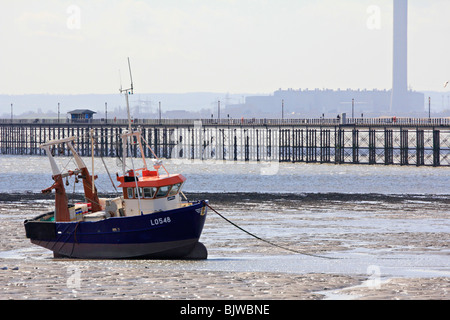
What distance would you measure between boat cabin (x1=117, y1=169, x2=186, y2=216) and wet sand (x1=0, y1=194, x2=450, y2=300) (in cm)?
261

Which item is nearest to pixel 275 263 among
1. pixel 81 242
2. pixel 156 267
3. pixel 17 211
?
pixel 156 267

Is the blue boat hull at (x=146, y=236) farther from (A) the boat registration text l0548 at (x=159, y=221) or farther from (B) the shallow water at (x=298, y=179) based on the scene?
(B) the shallow water at (x=298, y=179)

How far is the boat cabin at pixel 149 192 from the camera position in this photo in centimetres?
3316

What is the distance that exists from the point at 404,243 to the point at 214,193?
31.1 m

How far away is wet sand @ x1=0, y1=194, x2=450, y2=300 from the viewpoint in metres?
23.1

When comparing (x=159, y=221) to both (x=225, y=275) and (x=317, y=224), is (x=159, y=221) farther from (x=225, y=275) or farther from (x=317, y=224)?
(x=317, y=224)

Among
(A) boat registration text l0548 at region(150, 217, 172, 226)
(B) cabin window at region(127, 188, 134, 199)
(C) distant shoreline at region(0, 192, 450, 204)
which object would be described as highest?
(B) cabin window at region(127, 188, 134, 199)

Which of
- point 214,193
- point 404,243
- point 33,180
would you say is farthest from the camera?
point 33,180

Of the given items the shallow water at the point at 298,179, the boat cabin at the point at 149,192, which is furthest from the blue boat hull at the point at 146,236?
the shallow water at the point at 298,179

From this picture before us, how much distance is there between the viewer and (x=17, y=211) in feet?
168

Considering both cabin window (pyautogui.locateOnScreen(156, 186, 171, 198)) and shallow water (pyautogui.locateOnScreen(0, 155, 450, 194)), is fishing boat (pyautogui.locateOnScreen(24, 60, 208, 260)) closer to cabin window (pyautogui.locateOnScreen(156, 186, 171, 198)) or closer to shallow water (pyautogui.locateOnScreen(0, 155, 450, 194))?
cabin window (pyautogui.locateOnScreen(156, 186, 171, 198))

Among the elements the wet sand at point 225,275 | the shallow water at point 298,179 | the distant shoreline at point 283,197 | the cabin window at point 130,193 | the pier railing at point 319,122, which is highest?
the pier railing at point 319,122

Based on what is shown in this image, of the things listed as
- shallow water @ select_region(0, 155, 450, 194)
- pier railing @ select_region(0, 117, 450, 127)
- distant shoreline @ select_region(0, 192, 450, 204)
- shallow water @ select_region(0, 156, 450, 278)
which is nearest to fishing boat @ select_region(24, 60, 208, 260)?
shallow water @ select_region(0, 156, 450, 278)

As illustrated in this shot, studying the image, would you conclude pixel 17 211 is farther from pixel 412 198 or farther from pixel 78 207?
pixel 412 198
